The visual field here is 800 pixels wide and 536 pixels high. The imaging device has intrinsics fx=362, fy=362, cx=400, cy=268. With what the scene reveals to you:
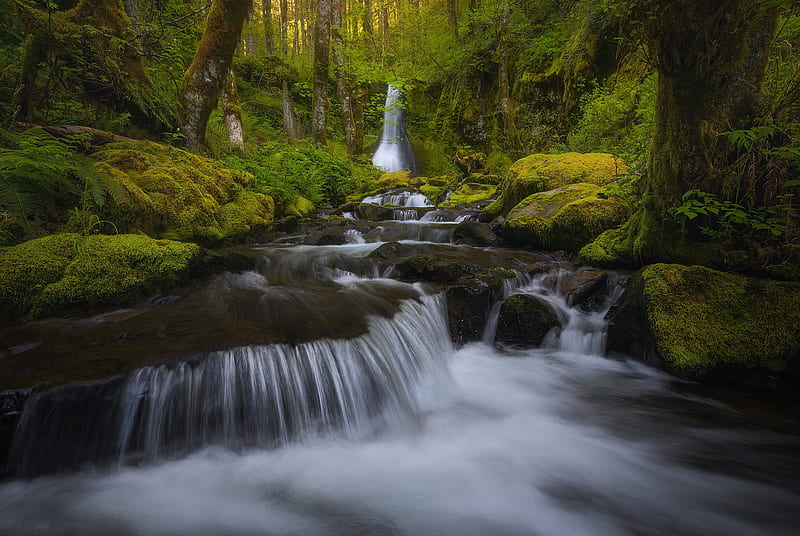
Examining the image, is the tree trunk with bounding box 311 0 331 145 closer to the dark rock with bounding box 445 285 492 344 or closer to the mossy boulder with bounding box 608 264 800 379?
the dark rock with bounding box 445 285 492 344

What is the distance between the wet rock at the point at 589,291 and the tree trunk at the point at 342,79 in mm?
11635

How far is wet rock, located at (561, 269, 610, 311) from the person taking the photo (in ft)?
14.9

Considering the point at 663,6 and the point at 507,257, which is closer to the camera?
the point at 663,6

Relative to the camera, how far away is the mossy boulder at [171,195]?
502 cm

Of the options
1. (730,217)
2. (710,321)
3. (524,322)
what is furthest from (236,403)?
(730,217)

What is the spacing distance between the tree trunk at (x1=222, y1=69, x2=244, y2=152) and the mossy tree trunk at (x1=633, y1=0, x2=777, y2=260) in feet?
32.1

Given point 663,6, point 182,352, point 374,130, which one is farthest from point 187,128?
point 374,130

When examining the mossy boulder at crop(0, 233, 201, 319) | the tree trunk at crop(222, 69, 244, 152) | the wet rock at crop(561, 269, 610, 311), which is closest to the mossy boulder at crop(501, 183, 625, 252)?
the wet rock at crop(561, 269, 610, 311)

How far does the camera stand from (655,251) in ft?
14.0

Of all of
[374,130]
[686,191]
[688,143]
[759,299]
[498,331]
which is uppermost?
[374,130]

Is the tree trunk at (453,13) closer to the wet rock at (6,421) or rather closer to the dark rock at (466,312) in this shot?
the dark rock at (466,312)

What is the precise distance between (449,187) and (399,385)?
39.3ft

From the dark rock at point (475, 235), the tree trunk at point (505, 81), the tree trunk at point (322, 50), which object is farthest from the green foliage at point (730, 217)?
the tree trunk at point (505, 81)

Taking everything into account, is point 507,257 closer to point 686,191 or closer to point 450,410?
point 686,191
